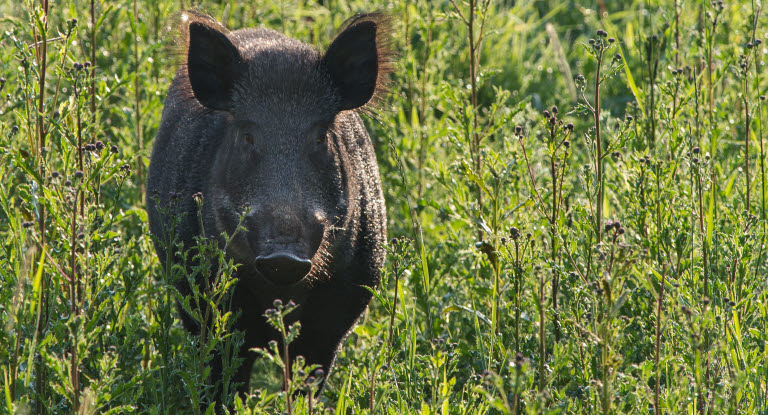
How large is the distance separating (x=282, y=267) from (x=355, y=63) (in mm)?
1385

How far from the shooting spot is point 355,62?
4246mm

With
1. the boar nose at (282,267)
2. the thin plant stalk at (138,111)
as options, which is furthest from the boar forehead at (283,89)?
the thin plant stalk at (138,111)

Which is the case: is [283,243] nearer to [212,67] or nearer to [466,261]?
[212,67]

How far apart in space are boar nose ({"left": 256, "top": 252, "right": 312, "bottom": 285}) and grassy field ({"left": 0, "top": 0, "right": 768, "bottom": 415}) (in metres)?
0.21

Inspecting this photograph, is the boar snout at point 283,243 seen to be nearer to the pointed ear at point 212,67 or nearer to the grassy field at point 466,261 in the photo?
the grassy field at point 466,261

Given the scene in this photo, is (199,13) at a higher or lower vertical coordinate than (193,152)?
higher

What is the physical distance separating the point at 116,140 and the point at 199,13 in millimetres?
1525

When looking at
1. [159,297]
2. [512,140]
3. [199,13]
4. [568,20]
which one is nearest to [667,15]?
[512,140]

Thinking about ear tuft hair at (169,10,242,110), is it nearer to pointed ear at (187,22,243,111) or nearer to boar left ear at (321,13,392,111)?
Answer: pointed ear at (187,22,243,111)

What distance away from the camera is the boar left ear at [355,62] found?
4180 mm

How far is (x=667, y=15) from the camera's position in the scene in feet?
15.6

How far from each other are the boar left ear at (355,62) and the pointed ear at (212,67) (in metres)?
0.44

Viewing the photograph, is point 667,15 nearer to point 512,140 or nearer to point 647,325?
point 512,140

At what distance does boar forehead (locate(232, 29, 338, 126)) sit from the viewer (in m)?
3.95
